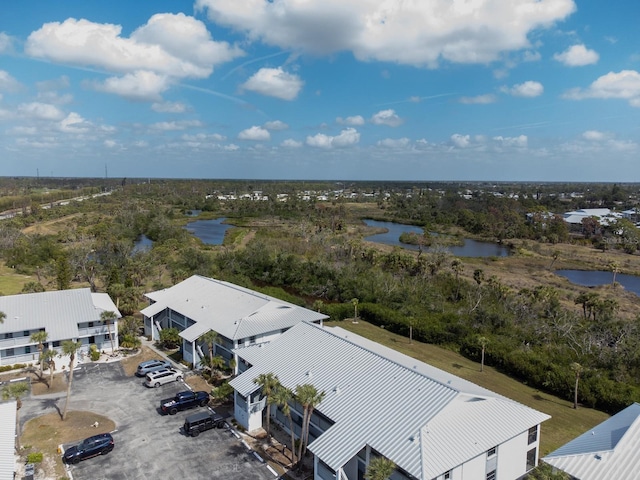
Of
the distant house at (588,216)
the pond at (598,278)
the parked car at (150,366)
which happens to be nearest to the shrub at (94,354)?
the parked car at (150,366)

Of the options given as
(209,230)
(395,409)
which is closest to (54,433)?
(395,409)

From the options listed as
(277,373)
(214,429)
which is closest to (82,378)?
(214,429)

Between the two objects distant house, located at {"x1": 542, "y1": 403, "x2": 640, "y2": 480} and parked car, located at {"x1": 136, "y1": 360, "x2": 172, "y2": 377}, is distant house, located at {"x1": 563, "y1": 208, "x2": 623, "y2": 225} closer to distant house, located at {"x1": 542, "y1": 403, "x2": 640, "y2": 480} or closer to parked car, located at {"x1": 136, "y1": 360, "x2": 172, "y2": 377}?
distant house, located at {"x1": 542, "y1": 403, "x2": 640, "y2": 480}

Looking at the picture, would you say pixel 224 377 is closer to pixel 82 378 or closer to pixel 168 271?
pixel 82 378

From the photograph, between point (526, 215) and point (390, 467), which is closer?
point (390, 467)

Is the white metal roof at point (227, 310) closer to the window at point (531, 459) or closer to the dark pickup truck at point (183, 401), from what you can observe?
the dark pickup truck at point (183, 401)

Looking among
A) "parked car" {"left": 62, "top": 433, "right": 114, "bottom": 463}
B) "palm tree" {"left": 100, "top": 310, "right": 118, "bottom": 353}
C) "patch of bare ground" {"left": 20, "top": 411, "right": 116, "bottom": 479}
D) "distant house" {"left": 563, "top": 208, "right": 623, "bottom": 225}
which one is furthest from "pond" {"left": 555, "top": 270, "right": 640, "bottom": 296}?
"parked car" {"left": 62, "top": 433, "right": 114, "bottom": 463}

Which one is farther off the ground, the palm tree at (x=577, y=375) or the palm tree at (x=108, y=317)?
the palm tree at (x=108, y=317)
